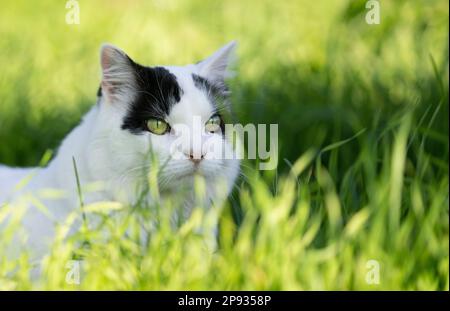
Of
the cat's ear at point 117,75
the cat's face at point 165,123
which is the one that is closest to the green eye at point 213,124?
the cat's face at point 165,123

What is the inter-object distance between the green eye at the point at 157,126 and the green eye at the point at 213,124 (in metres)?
0.12

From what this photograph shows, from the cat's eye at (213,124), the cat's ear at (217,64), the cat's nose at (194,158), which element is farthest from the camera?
the cat's ear at (217,64)

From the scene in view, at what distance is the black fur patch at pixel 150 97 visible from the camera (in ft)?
7.59

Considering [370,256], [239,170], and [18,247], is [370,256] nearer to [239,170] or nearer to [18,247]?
[239,170]

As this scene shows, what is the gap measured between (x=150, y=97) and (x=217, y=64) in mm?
276

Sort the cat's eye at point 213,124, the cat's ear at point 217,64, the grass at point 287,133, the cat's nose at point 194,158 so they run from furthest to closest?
the cat's ear at point 217,64 < the cat's eye at point 213,124 < the cat's nose at point 194,158 < the grass at point 287,133

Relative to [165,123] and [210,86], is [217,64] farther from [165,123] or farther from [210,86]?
[165,123]

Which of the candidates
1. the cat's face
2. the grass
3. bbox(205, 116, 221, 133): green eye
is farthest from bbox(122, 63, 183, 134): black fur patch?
the grass

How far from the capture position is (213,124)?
237 cm

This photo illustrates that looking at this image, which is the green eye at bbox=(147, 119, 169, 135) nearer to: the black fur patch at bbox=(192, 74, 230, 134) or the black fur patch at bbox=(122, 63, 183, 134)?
the black fur patch at bbox=(122, 63, 183, 134)

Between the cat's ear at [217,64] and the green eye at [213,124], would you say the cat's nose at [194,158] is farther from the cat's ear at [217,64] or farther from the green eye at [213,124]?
the cat's ear at [217,64]

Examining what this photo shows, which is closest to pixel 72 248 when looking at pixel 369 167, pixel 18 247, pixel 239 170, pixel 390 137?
pixel 18 247

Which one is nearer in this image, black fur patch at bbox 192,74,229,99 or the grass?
the grass

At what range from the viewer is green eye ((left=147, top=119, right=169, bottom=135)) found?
90.7 inches
